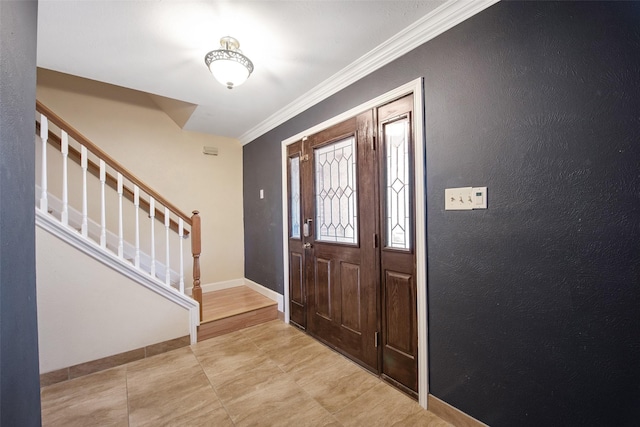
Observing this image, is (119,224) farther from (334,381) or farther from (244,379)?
(334,381)

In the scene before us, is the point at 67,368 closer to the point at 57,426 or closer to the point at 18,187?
the point at 57,426

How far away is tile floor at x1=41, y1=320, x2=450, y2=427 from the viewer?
5.24 feet

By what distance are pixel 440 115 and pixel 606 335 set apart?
130cm

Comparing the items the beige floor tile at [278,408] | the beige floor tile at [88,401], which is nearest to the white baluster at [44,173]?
the beige floor tile at [88,401]

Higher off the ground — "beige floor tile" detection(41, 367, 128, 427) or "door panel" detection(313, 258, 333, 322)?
"door panel" detection(313, 258, 333, 322)

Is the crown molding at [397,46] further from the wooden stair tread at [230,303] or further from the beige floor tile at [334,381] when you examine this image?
the beige floor tile at [334,381]

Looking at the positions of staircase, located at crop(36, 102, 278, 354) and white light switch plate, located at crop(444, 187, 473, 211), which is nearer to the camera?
white light switch plate, located at crop(444, 187, 473, 211)

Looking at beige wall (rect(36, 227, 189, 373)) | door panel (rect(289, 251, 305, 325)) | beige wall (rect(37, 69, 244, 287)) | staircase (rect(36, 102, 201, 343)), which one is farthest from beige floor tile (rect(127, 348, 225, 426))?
beige wall (rect(37, 69, 244, 287))

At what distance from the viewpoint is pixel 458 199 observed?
Answer: 1.49m

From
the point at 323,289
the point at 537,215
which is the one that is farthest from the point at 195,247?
the point at 537,215

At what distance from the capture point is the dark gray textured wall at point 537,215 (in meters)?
1.02

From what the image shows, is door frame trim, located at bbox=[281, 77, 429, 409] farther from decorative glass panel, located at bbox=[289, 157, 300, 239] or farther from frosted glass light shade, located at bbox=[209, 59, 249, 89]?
decorative glass panel, located at bbox=[289, 157, 300, 239]

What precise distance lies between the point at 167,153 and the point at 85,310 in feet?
6.97

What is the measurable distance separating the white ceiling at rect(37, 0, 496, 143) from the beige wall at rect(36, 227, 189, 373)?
139 centimetres
